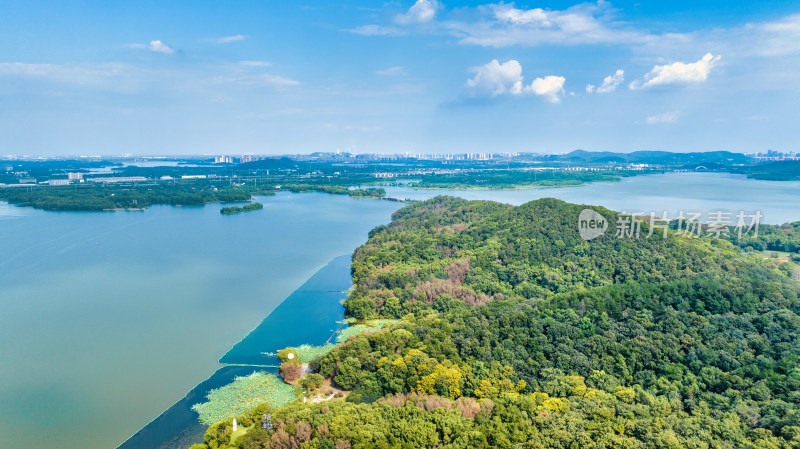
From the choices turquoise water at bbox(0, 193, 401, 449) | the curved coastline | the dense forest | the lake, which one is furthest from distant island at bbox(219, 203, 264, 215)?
the dense forest

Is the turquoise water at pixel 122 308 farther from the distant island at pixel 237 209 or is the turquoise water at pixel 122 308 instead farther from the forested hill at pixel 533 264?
the distant island at pixel 237 209

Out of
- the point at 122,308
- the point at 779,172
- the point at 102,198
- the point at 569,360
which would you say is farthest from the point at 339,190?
the point at 779,172

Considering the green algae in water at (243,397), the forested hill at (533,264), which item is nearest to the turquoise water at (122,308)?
the green algae in water at (243,397)

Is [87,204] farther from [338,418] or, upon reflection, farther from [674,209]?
[674,209]

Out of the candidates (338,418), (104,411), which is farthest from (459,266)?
(104,411)

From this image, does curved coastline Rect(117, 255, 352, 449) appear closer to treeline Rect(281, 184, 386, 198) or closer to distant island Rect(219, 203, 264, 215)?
distant island Rect(219, 203, 264, 215)
